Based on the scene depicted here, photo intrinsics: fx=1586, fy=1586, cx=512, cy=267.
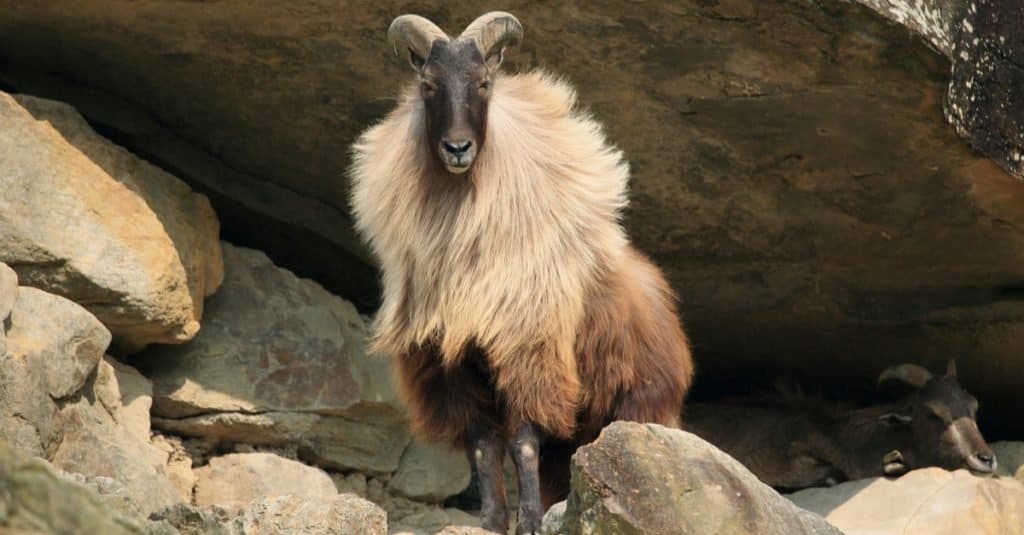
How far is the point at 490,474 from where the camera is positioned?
7184 millimetres

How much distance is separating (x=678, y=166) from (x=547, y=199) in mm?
1553

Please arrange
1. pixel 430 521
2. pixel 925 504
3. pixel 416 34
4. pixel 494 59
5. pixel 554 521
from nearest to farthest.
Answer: pixel 554 521
pixel 416 34
pixel 494 59
pixel 925 504
pixel 430 521

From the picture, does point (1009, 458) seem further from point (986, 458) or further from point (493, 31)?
point (493, 31)

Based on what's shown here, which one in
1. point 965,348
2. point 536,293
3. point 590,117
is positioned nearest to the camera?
point 536,293

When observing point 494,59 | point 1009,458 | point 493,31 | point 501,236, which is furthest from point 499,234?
point 1009,458

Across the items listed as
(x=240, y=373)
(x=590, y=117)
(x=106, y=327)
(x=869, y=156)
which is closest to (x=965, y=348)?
(x=869, y=156)

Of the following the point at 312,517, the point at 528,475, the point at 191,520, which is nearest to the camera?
the point at 191,520

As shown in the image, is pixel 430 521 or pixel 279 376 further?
pixel 430 521

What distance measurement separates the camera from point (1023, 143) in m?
7.81

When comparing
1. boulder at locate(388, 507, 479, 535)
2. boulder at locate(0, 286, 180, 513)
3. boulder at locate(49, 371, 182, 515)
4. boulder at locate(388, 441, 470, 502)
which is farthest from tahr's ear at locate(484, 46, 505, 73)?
boulder at locate(388, 507, 479, 535)

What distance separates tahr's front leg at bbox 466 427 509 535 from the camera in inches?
276

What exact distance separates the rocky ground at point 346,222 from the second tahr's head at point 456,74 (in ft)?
1.86

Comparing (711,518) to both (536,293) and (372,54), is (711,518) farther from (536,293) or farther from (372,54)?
(372,54)

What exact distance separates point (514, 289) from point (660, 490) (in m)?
2.06
